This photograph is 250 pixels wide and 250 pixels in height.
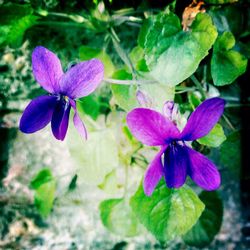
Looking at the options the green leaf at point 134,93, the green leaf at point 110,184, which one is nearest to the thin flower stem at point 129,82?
the green leaf at point 134,93

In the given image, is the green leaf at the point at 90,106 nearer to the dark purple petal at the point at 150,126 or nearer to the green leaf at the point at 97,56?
the green leaf at the point at 97,56

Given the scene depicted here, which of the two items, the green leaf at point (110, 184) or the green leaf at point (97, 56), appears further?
the green leaf at point (110, 184)

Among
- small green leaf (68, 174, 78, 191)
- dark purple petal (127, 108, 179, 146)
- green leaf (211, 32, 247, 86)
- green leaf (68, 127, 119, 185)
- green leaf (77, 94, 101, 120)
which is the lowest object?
small green leaf (68, 174, 78, 191)

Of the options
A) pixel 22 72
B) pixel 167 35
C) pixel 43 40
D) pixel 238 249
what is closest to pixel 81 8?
pixel 43 40

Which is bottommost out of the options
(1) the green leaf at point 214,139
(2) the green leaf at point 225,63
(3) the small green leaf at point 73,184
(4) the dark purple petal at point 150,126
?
(3) the small green leaf at point 73,184

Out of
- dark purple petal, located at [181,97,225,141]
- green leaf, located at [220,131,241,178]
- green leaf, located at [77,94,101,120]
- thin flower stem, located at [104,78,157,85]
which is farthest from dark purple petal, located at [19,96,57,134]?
green leaf, located at [220,131,241,178]

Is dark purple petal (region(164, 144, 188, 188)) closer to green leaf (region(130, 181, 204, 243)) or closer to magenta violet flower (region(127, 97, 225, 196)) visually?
magenta violet flower (region(127, 97, 225, 196))

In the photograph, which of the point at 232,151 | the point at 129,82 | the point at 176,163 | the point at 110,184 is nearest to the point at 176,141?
the point at 176,163
